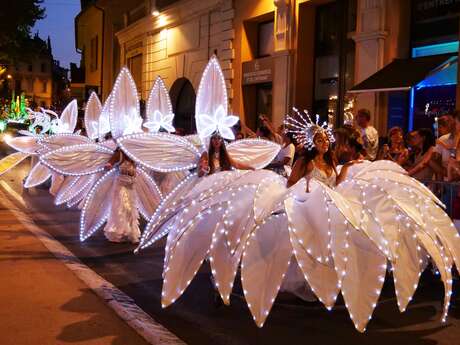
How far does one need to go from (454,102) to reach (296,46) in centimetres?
568

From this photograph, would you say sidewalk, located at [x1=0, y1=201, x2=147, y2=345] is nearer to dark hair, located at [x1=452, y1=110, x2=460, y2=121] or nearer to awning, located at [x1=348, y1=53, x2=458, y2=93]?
dark hair, located at [x1=452, y1=110, x2=460, y2=121]

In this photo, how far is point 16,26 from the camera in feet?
113

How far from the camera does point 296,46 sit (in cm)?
1762

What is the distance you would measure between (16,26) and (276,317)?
105 feet

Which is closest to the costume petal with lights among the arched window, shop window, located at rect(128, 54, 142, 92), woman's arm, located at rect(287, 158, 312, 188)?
woman's arm, located at rect(287, 158, 312, 188)

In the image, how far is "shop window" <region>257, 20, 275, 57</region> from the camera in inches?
773

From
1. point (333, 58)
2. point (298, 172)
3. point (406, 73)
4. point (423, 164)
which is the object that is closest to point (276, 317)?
point (298, 172)

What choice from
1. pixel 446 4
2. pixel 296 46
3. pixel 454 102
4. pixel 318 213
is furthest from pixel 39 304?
pixel 296 46

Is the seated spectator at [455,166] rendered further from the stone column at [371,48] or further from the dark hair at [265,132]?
the stone column at [371,48]

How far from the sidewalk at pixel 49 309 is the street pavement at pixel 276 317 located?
3.7 inches

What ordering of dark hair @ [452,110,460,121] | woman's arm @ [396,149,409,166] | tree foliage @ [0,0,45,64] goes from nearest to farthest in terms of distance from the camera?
1. dark hair @ [452,110,460,121]
2. woman's arm @ [396,149,409,166]
3. tree foliage @ [0,0,45,64]

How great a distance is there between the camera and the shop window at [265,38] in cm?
1962

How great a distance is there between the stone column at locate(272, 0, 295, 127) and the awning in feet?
13.7

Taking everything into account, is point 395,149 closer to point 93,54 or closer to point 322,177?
point 322,177
